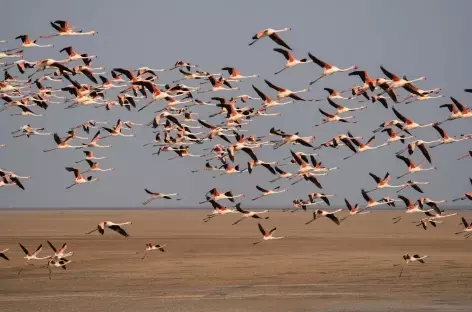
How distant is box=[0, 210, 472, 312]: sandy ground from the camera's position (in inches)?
1591

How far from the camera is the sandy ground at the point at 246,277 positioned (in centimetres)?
4041

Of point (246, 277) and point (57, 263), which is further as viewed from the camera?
point (57, 263)

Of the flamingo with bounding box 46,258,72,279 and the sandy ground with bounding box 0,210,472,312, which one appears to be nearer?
the sandy ground with bounding box 0,210,472,312

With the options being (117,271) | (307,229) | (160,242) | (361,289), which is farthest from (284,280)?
(307,229)

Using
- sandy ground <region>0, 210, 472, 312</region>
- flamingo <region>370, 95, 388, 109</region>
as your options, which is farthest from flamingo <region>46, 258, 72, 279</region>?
flamingo <region>370, 95, 388, 109</region>

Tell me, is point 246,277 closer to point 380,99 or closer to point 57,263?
point 57,263

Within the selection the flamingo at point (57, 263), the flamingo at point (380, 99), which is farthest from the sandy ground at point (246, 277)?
the flamingo at point (380, 99)

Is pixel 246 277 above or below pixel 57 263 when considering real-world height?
below

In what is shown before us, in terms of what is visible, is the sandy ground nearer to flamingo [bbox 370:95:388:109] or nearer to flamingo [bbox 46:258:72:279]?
flamingo [bbox 46:258:72:279]

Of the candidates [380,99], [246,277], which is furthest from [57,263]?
[380,99]

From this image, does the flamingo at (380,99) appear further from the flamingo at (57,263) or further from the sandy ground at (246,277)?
the flamingo at (57,263)

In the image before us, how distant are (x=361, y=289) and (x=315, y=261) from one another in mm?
13184

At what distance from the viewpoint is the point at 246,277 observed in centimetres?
4903

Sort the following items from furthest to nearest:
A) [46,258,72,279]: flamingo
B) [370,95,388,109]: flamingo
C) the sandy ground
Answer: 1. [46,258,72,279]: flamingo
2. [370,95,388,109]: flamingo
3. the sandy ground
